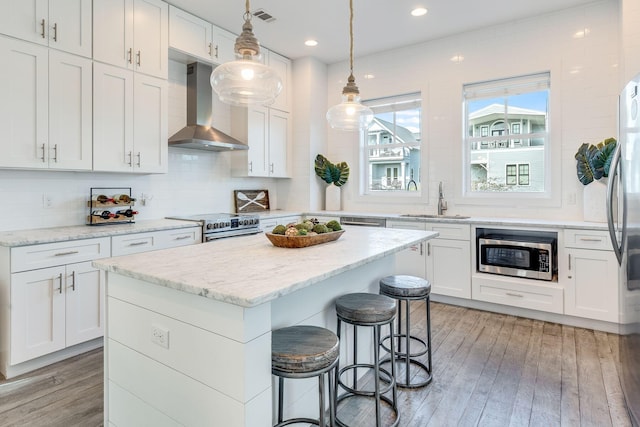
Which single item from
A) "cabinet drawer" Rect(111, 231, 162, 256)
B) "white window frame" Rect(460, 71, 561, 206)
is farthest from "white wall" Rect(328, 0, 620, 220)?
"cabinet drawer" Rect(111, 231, 162, 256)

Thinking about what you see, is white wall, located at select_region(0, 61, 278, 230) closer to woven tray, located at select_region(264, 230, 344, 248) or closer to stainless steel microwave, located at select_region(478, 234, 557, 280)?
woven tray, located at select_region(264, 230, 344, 248)

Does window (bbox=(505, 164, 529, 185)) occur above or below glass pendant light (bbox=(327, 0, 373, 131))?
below

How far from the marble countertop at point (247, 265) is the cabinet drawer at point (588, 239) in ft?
6.12

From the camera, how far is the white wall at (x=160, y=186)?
9.78 ft

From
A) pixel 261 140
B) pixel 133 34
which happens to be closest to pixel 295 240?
pixel 133 34

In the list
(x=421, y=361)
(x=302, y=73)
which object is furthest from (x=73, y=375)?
(x=302, y=73)

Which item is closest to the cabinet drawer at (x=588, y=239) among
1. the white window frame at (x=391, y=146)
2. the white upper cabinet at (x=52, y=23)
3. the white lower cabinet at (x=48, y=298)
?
the white window frame at (x=391, y=146)

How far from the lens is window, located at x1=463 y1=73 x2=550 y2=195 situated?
4094 mm

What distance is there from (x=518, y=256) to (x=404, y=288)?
191 centimetres

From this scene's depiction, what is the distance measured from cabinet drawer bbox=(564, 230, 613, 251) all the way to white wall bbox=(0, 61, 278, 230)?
3.72m

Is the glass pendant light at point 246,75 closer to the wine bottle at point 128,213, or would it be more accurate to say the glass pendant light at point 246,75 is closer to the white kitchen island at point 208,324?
the white kitchen island at point 208,324

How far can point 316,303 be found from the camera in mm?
1983

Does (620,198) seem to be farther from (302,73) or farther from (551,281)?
(302,73)

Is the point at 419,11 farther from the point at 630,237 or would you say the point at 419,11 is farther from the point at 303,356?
the point at 303,356
